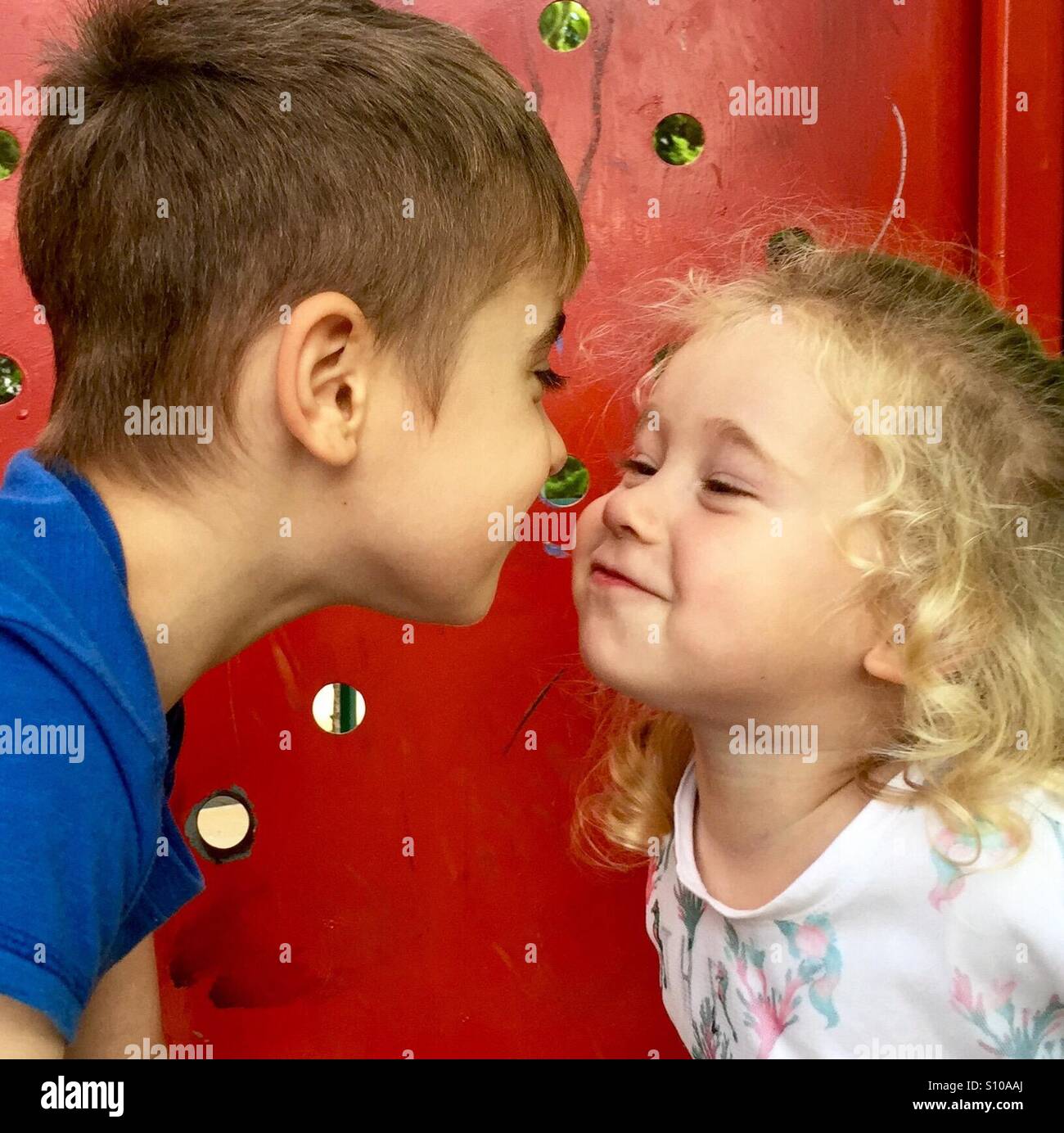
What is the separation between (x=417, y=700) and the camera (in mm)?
1158

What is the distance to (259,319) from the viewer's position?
0.89 meters

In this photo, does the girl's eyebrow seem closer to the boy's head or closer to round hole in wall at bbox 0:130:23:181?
the boy's head

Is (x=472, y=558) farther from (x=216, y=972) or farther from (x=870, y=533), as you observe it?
(x=216, y=972)

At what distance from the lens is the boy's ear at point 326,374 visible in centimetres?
86

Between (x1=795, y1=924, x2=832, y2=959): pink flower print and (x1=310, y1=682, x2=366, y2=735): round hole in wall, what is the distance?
0.43 m

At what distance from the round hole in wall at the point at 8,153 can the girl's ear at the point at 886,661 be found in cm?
82

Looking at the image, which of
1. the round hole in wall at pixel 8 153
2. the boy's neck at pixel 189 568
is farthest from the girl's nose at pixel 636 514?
the round hole in wall at pixel 8 153

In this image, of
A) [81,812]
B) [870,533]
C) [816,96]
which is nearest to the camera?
[81,812]

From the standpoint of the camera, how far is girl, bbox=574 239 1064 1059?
876 millimetres

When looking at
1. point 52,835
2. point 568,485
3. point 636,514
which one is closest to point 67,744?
point 52,835

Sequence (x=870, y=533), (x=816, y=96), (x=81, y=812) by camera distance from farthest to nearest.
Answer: (x=816, y=96) < (x=870, y=533) < (x=81, y=812)

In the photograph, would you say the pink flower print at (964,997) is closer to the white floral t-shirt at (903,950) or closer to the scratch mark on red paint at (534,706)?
the white floral t-shirt at (903,950)

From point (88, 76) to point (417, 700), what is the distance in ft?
1.85
